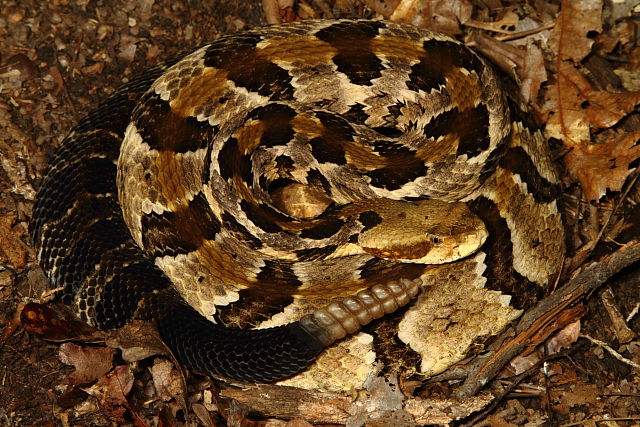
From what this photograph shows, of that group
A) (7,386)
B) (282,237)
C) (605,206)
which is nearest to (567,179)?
(605,206)

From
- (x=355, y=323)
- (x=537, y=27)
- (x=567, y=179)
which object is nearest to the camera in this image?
(x=355, y=323)

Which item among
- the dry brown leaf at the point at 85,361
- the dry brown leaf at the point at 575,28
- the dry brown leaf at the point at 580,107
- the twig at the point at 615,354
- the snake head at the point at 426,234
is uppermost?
the dry brown leaf at the point at 575,28

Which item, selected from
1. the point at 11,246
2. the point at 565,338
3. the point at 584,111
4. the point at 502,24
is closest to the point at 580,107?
the point at 584,111

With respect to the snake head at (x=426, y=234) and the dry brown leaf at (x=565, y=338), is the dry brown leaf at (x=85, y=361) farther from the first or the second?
the dry brown leaf at (x=565, y=338)

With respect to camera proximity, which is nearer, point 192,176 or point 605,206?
point 192,176

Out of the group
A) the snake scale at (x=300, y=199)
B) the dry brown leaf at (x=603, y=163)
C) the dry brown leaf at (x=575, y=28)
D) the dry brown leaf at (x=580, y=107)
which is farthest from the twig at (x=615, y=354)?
the dry brown leaf at (x=575, y=28)

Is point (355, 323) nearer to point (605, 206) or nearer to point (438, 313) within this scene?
point (438, 313)

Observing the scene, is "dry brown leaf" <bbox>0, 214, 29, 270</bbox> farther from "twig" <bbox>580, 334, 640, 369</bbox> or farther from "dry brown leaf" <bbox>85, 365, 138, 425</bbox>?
"twig" <bbox>580, 334, 640, 369</bbox>
